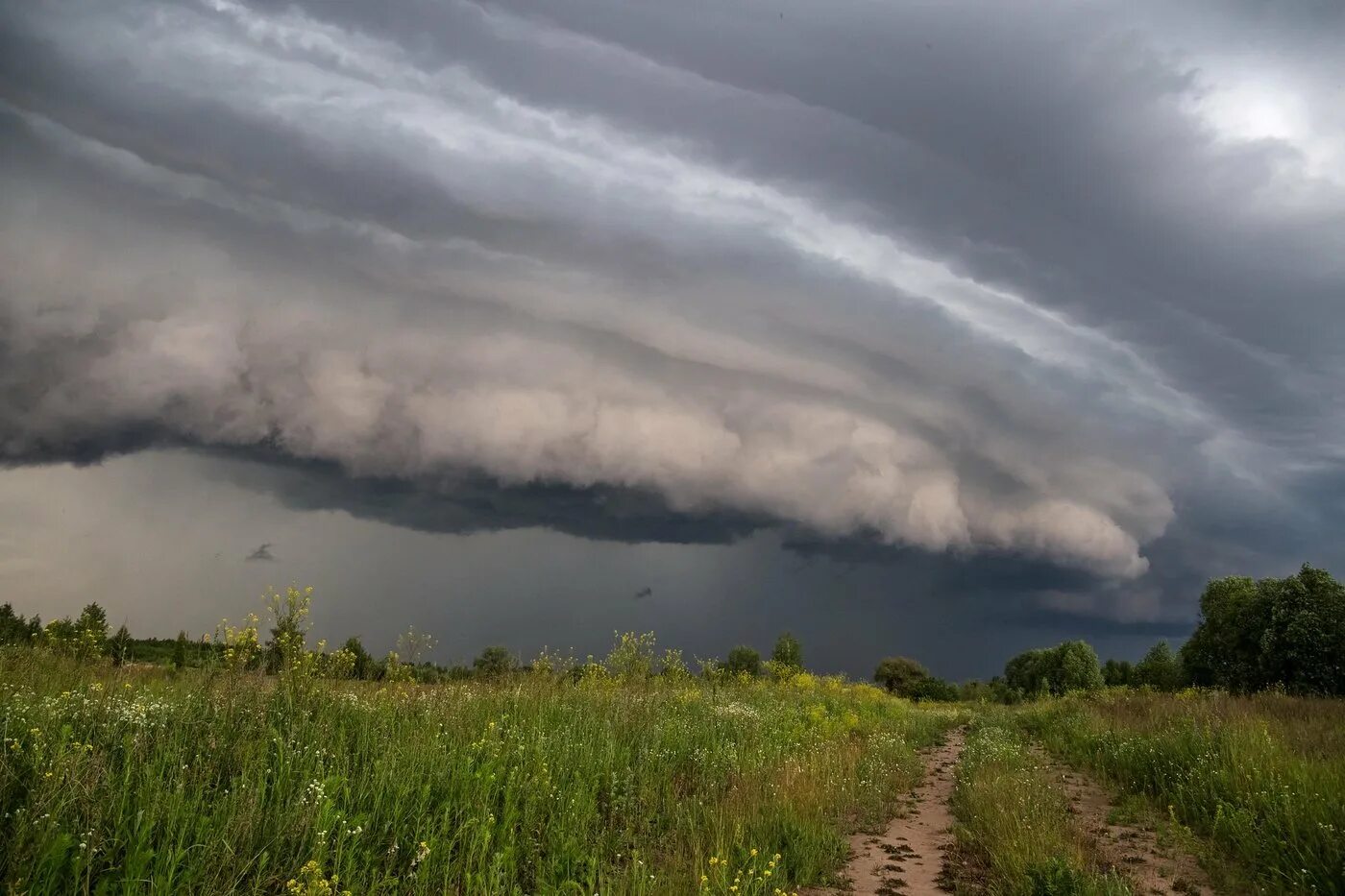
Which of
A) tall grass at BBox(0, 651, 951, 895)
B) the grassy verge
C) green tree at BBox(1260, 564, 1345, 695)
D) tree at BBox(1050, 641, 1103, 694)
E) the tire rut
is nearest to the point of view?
tall grass at BBox(0, 651, 951, 895)

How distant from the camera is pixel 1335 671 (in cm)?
3950

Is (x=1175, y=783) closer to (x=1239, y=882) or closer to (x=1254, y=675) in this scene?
(x=1239, y=882)

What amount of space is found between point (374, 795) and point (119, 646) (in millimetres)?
5186

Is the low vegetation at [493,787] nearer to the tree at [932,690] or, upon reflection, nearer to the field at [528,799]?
the field at [528,799]

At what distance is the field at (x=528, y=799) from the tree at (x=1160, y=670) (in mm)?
61848

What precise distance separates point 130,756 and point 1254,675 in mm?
59477

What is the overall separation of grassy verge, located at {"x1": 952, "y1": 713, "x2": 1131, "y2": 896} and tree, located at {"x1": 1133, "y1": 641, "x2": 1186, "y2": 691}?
6169 cm

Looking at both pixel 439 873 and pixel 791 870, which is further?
pixel 791 870

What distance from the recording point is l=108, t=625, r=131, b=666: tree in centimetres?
970

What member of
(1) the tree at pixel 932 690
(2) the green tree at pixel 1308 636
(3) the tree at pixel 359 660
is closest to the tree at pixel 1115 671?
(1) the tree at pixel 932 690

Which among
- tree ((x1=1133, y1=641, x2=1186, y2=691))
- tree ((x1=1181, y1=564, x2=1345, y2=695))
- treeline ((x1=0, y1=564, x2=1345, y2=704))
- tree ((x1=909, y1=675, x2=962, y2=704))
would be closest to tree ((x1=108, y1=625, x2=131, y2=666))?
treeline ((x1=0, y1=564, x2=1345, y2=704))

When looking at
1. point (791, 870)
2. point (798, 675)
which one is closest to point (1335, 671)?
point (798, 675)

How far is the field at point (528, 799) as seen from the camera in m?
5.78

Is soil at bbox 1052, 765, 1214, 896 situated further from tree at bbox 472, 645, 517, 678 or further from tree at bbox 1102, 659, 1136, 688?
tree at bbox 1102, 659, 1136, 688
